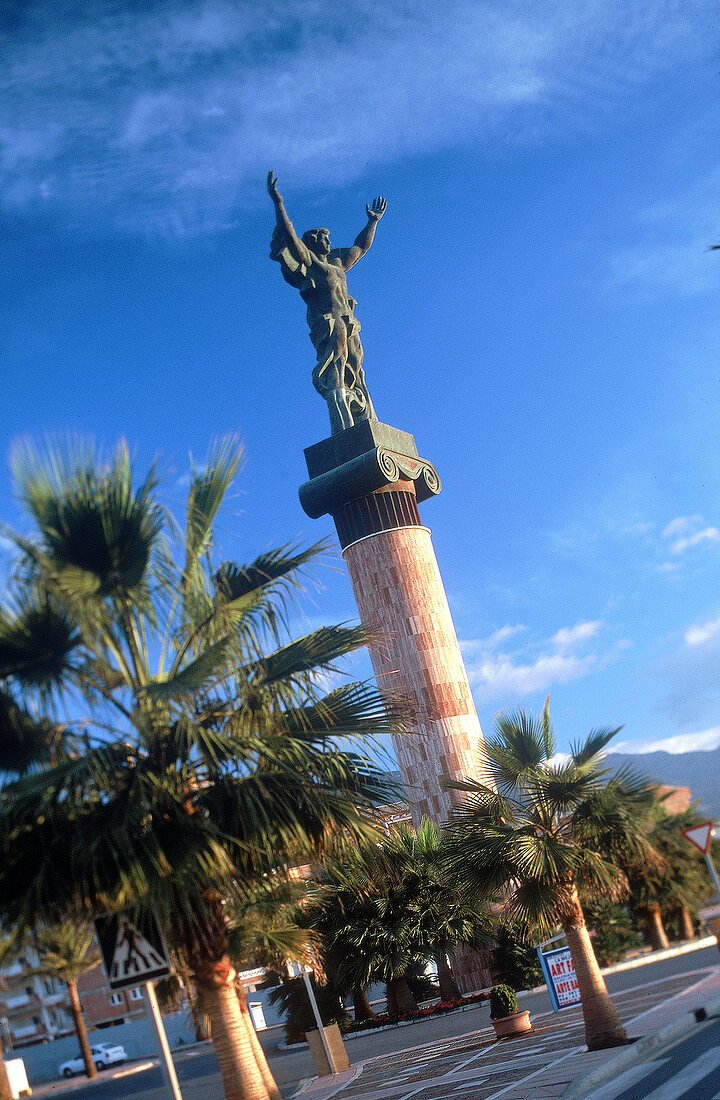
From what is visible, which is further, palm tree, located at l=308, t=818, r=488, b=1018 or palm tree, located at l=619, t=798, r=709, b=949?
palm tree, located at l=619, t=798, r=709, b=949

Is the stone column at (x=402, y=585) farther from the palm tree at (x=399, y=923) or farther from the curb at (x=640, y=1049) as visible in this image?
the curb at (x=640, y=1049)

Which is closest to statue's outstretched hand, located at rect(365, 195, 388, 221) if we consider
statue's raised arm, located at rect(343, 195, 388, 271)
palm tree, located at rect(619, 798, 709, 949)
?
statue's raised arm, located at rect(343, 195, 388, 271)

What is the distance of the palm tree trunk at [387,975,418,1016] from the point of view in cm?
3228

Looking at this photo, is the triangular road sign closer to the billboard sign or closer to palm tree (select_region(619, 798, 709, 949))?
the billboard sign

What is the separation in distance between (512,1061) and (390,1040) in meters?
13.4

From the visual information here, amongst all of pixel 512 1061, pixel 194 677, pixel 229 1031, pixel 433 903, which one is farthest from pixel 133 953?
pixel 433 903

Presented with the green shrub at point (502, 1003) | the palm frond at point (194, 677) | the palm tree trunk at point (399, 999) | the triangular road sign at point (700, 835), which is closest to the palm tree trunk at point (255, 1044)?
the palm frond at point (194, 677)

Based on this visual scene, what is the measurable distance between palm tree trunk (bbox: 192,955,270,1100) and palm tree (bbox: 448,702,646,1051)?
5.60m

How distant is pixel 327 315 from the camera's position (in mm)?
49625

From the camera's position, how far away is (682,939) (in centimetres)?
3619

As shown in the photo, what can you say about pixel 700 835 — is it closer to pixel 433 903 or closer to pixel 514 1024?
pixel 514 1024

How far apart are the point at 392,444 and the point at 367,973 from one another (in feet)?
89.4

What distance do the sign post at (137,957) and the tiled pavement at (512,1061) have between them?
5.54m

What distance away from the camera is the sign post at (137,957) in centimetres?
764
